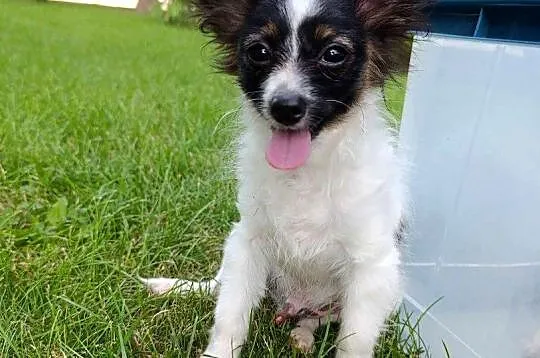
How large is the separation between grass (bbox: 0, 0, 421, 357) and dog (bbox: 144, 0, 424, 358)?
0.45 ft

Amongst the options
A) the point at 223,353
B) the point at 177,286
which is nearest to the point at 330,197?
the point at 223,353

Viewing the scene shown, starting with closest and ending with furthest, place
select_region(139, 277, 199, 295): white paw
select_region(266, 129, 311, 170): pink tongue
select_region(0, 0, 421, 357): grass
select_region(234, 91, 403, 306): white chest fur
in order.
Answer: select_region(266, 129, 311, 170): pink tongue → select_region(234, 91, 403, 306): white chest fur → select_region(0, 0, 421, 357): grass → select_region(139, 277, 199, 295): white paw

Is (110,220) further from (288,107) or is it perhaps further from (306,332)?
(288,107)

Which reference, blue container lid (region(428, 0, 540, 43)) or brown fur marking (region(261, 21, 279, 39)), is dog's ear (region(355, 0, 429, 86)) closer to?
blue container lid (region(428, 0, 540, 43))

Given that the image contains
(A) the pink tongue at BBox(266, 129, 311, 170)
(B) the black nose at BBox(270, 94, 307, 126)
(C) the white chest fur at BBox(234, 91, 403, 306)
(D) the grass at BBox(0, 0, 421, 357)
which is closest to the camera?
(B) the black nose at BBox(270, 94, 307, 126)

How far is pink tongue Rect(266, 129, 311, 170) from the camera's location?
220 cm

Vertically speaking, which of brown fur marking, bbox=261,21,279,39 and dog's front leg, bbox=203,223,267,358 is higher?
brown fur marking, bbox=261,21,279,39

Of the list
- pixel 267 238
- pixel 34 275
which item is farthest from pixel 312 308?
pixel 34 275

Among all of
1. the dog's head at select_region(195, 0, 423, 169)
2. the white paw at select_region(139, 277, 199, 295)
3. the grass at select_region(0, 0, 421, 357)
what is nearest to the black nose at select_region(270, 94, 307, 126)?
the dog's head at select_region(195, 0, 423, 169)

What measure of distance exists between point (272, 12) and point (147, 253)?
4.18 feet

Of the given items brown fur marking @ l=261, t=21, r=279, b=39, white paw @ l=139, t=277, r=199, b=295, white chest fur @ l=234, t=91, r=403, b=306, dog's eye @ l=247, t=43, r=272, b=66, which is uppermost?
brown fur marking @ l=261, t=21, r=279, b=39

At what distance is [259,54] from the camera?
2.15m

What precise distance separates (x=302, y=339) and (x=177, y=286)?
0.48 m

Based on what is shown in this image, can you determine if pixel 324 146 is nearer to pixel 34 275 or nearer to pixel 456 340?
pixel 456 340
